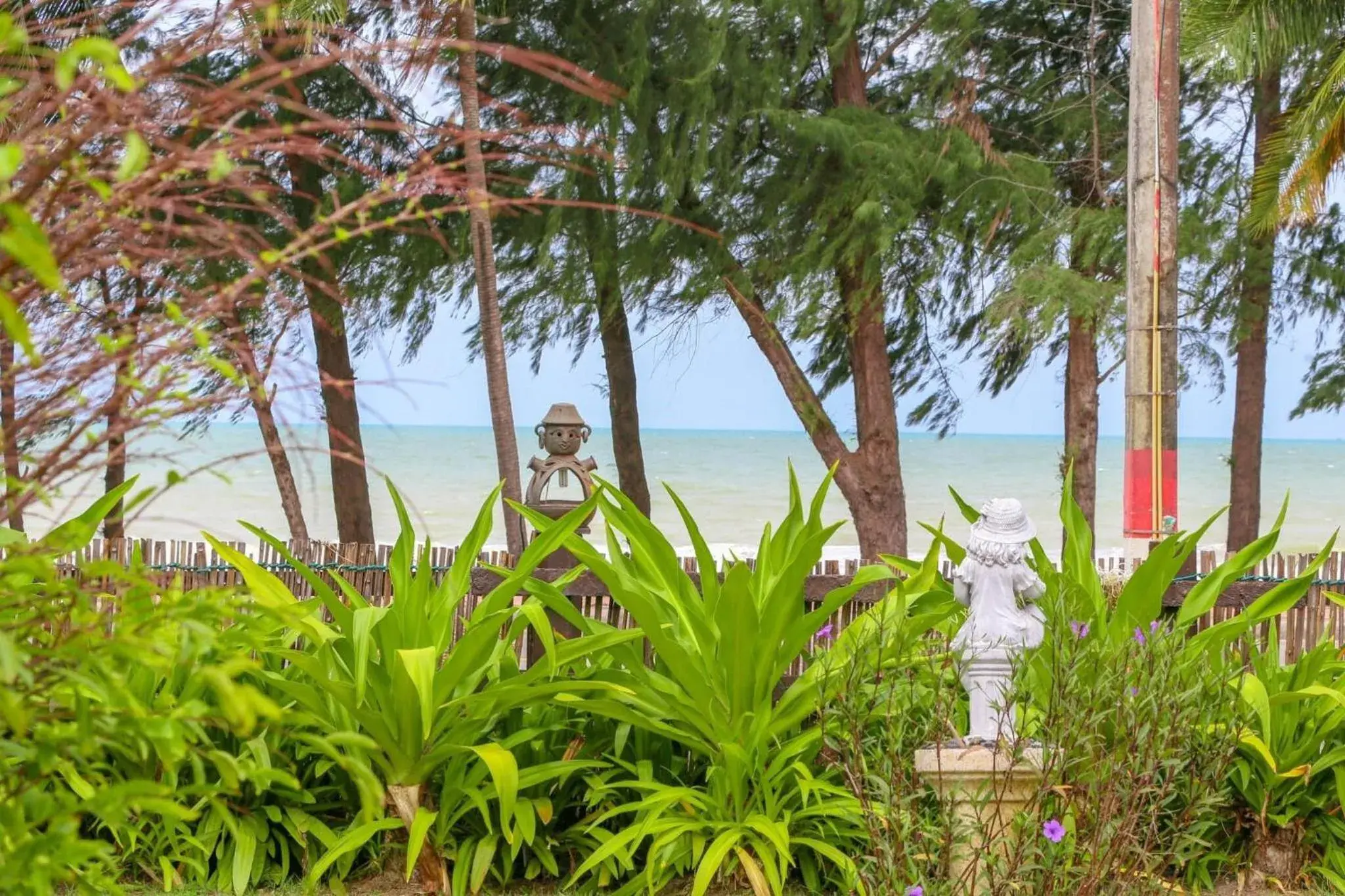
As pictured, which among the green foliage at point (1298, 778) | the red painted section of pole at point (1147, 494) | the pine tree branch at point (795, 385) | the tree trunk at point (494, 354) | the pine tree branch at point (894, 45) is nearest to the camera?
the green foliage at point (1298, 778)

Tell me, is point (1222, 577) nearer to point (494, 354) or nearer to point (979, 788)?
point (979, 788)

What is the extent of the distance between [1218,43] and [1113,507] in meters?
38.6

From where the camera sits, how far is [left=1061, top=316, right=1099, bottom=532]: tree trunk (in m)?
13.4

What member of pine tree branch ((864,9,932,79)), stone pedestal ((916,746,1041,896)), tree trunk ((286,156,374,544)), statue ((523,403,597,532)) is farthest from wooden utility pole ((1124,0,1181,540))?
tree trunk ((286,156,374,544))

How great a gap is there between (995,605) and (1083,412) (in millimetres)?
9954

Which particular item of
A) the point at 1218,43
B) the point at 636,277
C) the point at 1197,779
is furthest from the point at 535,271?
the point at 1197,779

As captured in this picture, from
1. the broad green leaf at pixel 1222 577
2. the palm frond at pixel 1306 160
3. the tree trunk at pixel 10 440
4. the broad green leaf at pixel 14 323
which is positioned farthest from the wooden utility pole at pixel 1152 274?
the broad green leaf at pixel 14 323

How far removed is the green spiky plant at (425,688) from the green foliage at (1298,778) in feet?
6.92

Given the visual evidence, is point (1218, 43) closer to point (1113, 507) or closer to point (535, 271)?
point (535, 271)

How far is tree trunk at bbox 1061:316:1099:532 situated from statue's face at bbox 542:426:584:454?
22.4ft

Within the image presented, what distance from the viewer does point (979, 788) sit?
3.55m

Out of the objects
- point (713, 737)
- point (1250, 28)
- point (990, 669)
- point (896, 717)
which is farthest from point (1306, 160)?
point (713, 737)

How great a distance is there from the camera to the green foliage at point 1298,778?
4371 millimetres

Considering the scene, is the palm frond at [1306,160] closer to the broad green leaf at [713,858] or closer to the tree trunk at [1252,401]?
the tree trunk at [1252,401]
